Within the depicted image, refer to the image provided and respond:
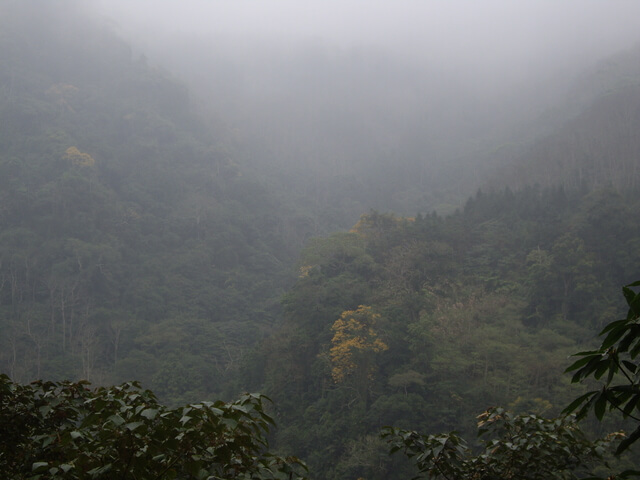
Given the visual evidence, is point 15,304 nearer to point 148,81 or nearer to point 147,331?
point 147,331

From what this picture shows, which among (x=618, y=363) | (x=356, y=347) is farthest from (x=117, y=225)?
(x=618, y=363)

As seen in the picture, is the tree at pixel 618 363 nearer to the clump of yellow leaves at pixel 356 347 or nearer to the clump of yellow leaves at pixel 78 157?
the clump of yellow leaves at pixel 356 347

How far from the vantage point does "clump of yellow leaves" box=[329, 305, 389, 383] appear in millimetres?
18891

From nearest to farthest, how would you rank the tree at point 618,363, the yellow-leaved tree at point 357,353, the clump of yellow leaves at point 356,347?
the tree at point 618,363, the yellow-leaved tree at point 357,353, the clump of yellow leaves at point 356,347

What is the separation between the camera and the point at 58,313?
31234mm

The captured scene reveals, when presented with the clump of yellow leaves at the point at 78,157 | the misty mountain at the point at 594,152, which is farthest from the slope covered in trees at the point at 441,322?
the clump of yellow leaves at the point at 78,157

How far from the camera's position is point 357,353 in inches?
747

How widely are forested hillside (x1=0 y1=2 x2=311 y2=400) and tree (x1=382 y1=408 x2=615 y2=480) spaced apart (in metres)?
23.4

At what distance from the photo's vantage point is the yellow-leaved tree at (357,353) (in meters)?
18.7

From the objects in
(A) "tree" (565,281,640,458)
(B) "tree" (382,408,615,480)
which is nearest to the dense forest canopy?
(B) "tree" (382,408,615,480)

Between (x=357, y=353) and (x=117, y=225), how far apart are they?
2699cm

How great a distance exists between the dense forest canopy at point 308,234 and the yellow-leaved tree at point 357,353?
8 centimetres

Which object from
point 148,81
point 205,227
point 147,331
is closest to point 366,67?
point 148,81

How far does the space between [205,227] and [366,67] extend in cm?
5300
